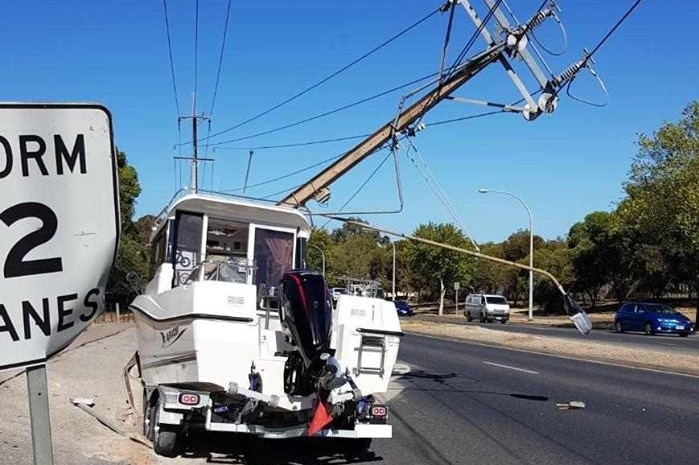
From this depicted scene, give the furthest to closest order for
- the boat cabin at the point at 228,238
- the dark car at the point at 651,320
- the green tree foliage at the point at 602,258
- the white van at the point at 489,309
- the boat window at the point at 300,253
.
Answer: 1. the green tree foliage at the point at 602,258
2. the white van at the point at 489,309
3. the dark car at the point at 651,320
4. the boat window at the point at 300,253
5. the boat cabin at the point at 228,238

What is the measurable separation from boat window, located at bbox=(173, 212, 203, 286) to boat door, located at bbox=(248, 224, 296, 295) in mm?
691

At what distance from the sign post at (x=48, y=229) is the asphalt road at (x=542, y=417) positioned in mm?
6574

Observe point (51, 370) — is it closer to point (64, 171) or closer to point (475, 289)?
point (64, 171)

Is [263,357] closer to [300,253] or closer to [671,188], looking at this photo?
[300,253]

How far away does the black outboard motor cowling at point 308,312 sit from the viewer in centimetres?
791

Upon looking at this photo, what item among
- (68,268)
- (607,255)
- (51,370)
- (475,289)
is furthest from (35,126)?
(475,289)

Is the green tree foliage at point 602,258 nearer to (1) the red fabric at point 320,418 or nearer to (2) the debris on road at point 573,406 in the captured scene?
(2) the debris on road at point 573,406

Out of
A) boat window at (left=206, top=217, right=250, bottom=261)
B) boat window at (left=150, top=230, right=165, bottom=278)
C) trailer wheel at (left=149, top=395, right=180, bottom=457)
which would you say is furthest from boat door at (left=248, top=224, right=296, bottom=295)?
trailer wheel at (left=149, top=395, right=180, bottom=457)

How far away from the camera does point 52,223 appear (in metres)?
3.03

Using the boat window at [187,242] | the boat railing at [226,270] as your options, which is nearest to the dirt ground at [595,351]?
the boat window at [187,242]

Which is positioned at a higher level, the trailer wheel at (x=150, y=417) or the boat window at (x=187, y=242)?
the boat window at (x=187, y=242)

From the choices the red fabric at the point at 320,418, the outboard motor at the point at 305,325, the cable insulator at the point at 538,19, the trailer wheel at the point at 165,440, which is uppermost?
the cable insulator at the point at 538,19

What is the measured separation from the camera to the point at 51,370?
1454 centimetres

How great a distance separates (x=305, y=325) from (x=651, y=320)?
32.9 meters
